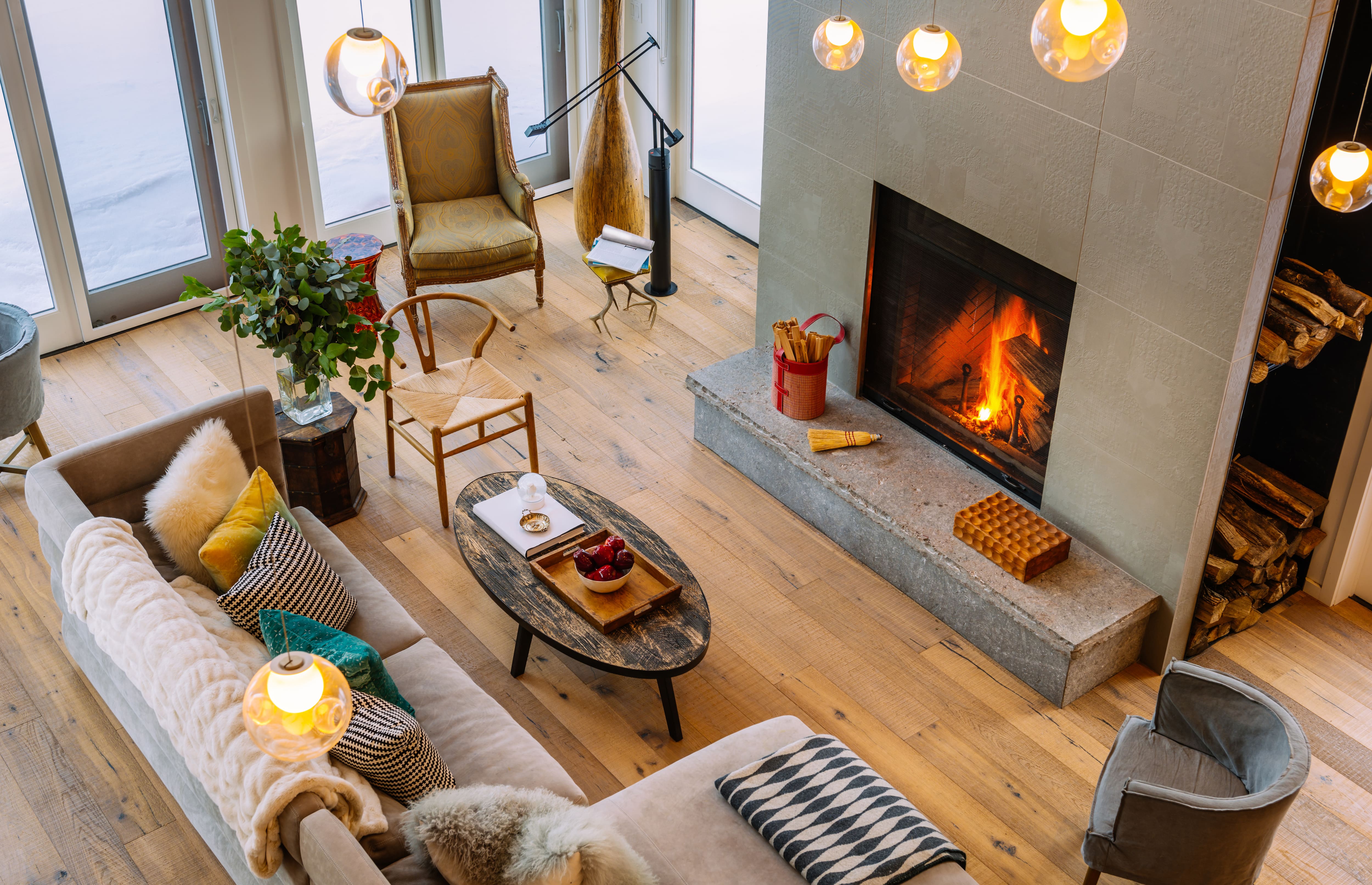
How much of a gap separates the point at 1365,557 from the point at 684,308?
10.4ft

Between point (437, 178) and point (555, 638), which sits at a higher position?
point (437, 178)

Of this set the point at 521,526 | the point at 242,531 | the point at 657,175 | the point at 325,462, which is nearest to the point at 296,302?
the point at 325,462

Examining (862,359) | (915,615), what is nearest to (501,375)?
(862,359)

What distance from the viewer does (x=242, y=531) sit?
3658 mm

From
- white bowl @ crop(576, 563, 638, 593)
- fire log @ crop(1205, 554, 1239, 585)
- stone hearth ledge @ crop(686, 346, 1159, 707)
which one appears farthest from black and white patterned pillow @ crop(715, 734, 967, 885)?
fire log @ crop(1205, 554, 1239, 585)

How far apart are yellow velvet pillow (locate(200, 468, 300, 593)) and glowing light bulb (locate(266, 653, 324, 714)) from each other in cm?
131

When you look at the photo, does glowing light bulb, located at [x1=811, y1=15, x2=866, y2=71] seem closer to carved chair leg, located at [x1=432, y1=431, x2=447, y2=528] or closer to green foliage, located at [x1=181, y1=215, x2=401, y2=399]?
green foliage, located at [x1=181, y1=215, x2=401, y2=399]

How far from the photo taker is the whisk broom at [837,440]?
4.62 meters

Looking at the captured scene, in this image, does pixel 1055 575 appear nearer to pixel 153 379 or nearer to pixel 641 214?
pixel 641 214

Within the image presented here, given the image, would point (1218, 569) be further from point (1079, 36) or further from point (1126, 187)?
point (1079, 36)

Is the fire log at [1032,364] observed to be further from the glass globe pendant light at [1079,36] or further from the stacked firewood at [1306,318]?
the glass globe pendant light at [1079,36]

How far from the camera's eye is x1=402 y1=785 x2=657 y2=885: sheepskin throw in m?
2.60

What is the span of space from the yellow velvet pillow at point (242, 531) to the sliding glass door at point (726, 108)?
10.1 ft

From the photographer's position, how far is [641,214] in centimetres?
635
